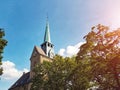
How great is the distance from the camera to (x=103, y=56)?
2170 cm

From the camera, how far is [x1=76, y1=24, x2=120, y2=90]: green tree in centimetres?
2105

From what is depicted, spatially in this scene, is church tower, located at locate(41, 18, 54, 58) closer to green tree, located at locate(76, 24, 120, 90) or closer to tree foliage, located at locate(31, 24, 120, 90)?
tree foliage, located at locate(31, 24, 120, 90)

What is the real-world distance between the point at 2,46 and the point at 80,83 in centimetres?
1620

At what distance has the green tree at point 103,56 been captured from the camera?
21.0m

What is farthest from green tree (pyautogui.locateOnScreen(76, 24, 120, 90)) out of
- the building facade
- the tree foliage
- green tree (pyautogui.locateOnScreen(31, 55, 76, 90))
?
the building facade

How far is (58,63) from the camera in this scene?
3556 cm

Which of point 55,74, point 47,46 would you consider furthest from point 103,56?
point 47,46

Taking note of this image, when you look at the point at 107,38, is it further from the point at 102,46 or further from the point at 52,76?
the point at 52,76

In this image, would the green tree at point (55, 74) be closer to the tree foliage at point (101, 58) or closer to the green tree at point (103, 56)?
the tree foliage at point (101, 58)

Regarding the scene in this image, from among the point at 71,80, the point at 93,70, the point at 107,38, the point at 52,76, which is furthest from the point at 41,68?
the point at 107,38

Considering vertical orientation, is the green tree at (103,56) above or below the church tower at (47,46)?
below

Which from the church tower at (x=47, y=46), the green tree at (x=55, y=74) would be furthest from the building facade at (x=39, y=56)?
the green tree at (x=55, y=74)

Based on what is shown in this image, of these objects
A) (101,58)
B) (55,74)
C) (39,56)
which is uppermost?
(39,56)

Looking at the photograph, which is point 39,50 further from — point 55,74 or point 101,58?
point 101,58
